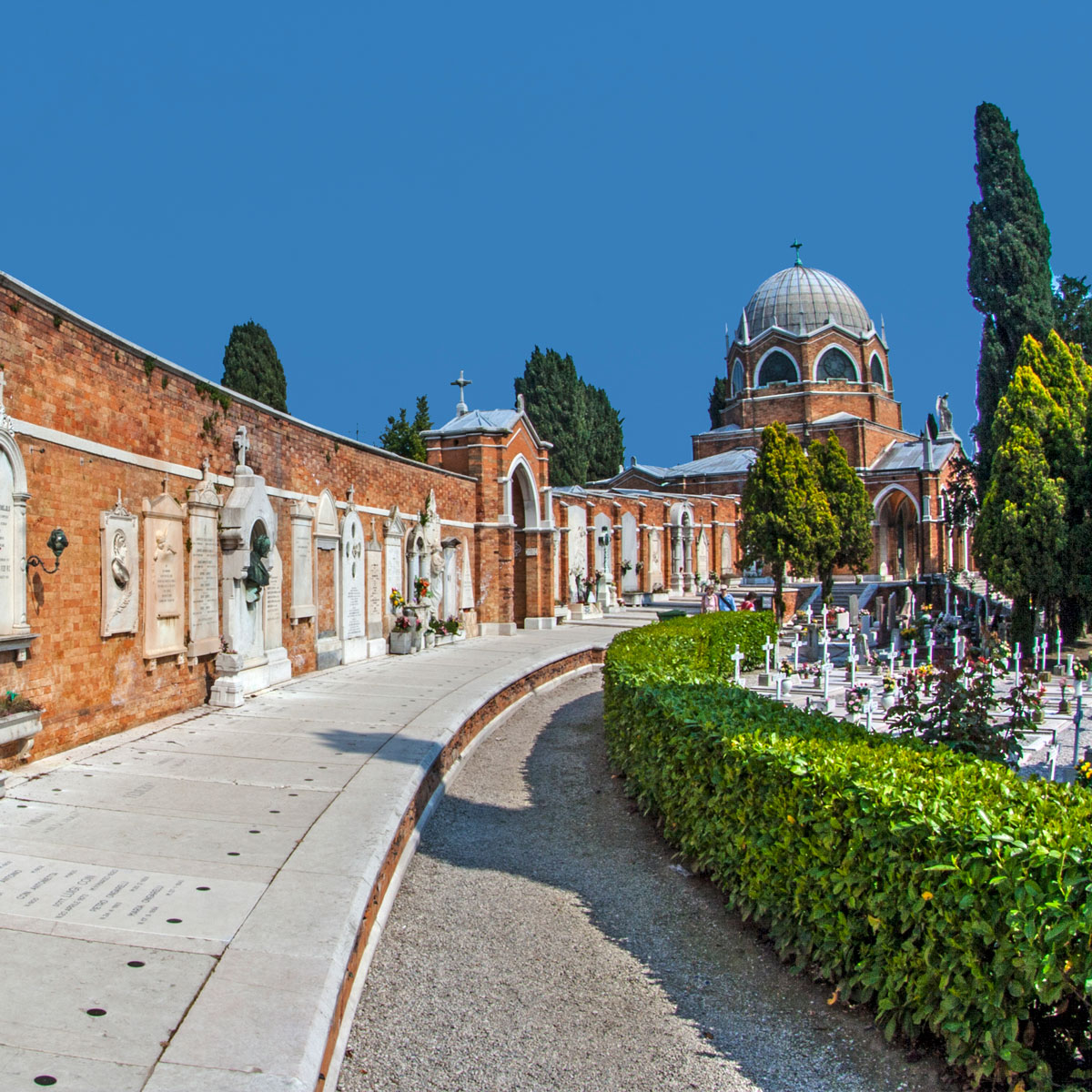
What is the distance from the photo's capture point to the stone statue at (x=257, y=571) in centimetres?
1109

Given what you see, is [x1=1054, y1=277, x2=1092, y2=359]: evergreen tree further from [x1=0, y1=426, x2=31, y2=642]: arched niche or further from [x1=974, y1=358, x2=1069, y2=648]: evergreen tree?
[x1=0, y1=426, x2=31, y2=642]: arched niche

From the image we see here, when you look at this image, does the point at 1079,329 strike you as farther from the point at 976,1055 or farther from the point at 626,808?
the point at 976,1055

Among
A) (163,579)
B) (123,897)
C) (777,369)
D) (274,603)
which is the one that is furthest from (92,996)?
(777,369)

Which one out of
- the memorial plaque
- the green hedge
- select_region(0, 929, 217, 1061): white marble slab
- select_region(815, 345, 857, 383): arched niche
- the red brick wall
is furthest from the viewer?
select_region(815, 345, 857, 383): arched niche

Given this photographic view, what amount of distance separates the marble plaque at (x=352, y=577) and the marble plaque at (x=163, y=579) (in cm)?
515

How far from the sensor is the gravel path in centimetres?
Answer: 399

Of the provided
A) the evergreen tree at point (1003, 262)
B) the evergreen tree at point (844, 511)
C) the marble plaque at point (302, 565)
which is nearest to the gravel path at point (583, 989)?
the marble plaque at point (302, 565)

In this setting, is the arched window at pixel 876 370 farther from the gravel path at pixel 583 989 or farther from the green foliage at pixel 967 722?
the gravel path at pixel 583 989

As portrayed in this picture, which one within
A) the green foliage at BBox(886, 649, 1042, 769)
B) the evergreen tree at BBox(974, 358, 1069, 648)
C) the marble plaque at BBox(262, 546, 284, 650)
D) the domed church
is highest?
the domed church

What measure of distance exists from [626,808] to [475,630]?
1484 cm

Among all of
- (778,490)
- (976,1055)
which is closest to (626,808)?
(976,1055)

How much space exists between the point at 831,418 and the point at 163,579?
136ft

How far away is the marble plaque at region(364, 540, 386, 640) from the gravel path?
9096mm

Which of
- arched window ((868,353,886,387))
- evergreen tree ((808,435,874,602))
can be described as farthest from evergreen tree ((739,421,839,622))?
arched window ((868,353,886,387))
